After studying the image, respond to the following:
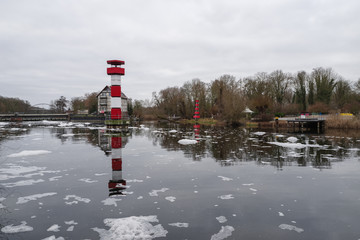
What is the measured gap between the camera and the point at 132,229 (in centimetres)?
337

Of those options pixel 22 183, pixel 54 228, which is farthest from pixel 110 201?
pixel 22 183

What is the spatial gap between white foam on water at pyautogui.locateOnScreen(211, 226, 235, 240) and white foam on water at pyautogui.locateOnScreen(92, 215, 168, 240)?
0.68 meters

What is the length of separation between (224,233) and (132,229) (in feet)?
4.24

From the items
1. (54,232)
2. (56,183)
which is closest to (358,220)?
(54,232)

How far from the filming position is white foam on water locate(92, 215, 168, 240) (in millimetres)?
3191

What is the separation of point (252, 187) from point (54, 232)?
396cm

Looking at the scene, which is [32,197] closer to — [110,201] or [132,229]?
[110,201]

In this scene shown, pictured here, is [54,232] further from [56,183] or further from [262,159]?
[262,159]

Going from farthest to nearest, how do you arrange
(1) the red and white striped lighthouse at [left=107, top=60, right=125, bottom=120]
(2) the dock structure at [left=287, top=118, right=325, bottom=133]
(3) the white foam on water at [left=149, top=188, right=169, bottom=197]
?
(2) the dock structure at [left=287, top=118, right=325, bottom=133], (1) the red and white striped lighthouse at [left=107, top=60, right=125, bottom=120], (3) the white foam on water at [left=149, top=188, right=169, bottom=197]

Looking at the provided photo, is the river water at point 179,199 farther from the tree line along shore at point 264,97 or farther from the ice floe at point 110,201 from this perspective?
the tree line along shore at point 264,97

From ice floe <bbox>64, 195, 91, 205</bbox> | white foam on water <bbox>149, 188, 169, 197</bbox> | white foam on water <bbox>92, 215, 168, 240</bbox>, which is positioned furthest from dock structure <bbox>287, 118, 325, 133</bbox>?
white foam on water <bbox>92, 215, 168, 240</bbox>

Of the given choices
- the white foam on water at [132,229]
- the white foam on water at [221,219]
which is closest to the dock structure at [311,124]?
the white foam on water at [221,219]

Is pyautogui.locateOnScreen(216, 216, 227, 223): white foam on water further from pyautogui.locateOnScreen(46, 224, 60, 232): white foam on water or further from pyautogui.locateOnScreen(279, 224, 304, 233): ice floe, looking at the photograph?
pyautogui.locateOnScreen(46, 224, 60, 232): white foam on water

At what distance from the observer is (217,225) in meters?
3.51
